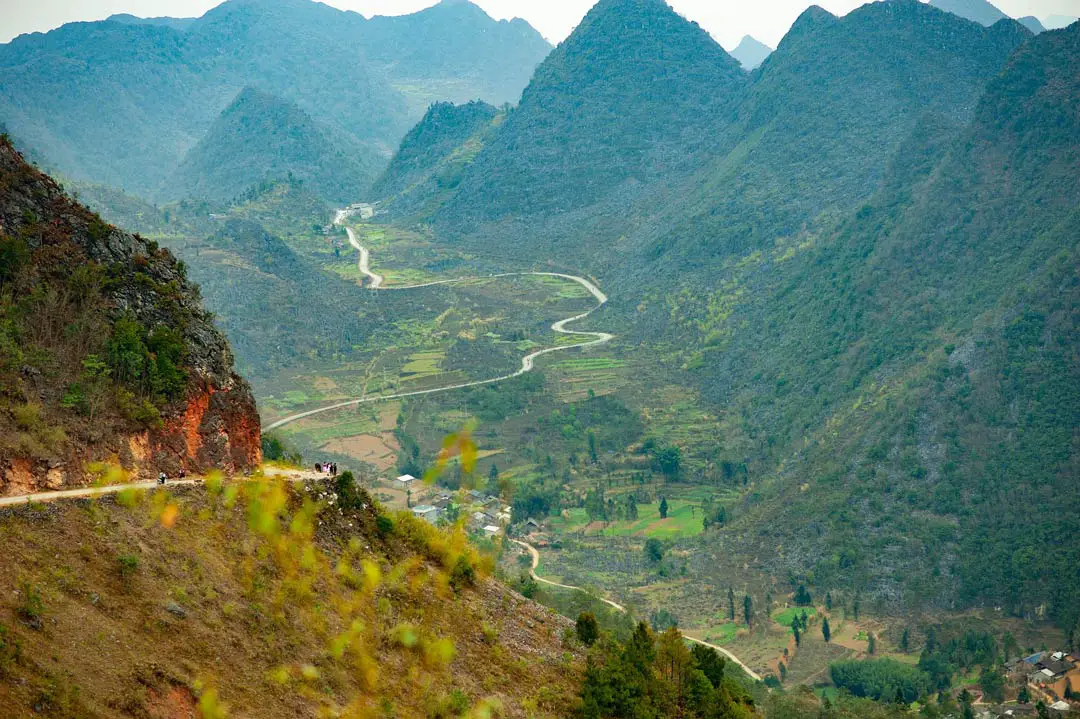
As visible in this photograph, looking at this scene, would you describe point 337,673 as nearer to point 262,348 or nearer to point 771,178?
point 262,348

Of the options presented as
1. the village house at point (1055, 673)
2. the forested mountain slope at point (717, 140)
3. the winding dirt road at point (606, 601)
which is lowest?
the winding dirt road at point (606, 601)

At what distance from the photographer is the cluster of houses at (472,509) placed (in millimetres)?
69562

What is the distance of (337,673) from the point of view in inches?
1001

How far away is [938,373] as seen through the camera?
73312mm

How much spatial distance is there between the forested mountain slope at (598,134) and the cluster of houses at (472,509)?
326 ft

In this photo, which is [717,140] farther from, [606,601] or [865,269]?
[606,601]

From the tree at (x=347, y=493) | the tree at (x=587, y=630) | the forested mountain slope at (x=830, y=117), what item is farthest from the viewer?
the forested mountain slope at (x=830, y=117)

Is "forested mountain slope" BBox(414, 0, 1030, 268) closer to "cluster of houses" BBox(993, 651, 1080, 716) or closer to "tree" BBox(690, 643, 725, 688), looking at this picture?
"cluster of houses" BBox(993, 651, 1080, 716)

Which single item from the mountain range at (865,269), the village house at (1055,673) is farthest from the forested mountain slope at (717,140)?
the village house at (1055,673)

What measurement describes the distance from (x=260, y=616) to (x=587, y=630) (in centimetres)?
1167

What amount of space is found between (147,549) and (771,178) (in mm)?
126099

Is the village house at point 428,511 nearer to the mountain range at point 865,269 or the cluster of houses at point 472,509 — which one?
the cluster of houses at point 472,509

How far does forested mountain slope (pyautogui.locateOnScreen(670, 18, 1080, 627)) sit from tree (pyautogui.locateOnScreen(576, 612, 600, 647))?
106 feet

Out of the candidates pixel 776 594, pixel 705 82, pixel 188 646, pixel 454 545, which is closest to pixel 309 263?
pixel 705 82
